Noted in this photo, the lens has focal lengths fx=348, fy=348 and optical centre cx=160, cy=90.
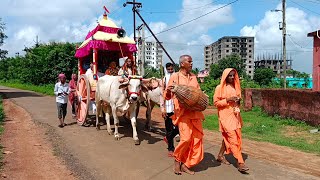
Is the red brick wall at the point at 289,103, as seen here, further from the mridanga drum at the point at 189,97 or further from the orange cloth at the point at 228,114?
the mridanga drum at the point at 189,97

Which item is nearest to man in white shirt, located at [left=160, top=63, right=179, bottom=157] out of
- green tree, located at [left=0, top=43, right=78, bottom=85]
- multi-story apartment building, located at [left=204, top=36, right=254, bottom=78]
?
green tree, located at [left=0, top=43, right=78, bottom=85]

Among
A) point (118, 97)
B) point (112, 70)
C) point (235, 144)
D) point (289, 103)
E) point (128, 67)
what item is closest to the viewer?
point (235, 144)

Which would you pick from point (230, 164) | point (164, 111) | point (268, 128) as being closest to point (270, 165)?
point (230, 164)

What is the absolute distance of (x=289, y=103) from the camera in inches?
559

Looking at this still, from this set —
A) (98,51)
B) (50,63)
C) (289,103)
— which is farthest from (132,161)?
(50,63)

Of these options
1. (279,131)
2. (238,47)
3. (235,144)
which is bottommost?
(279,131)

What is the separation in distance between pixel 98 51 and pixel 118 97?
127 inches

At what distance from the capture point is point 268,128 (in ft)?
42.6

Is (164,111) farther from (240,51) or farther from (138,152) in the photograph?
(240,51)

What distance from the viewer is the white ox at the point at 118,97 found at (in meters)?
8.06

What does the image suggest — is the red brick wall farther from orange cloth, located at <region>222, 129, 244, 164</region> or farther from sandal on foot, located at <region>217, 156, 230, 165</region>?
orange cloth, located at <region>222, 129, 244, 164</region>

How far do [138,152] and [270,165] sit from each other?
268 centimetres

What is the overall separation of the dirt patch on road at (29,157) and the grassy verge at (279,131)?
6.06 meters

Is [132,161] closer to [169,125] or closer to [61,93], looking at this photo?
[169,125]
